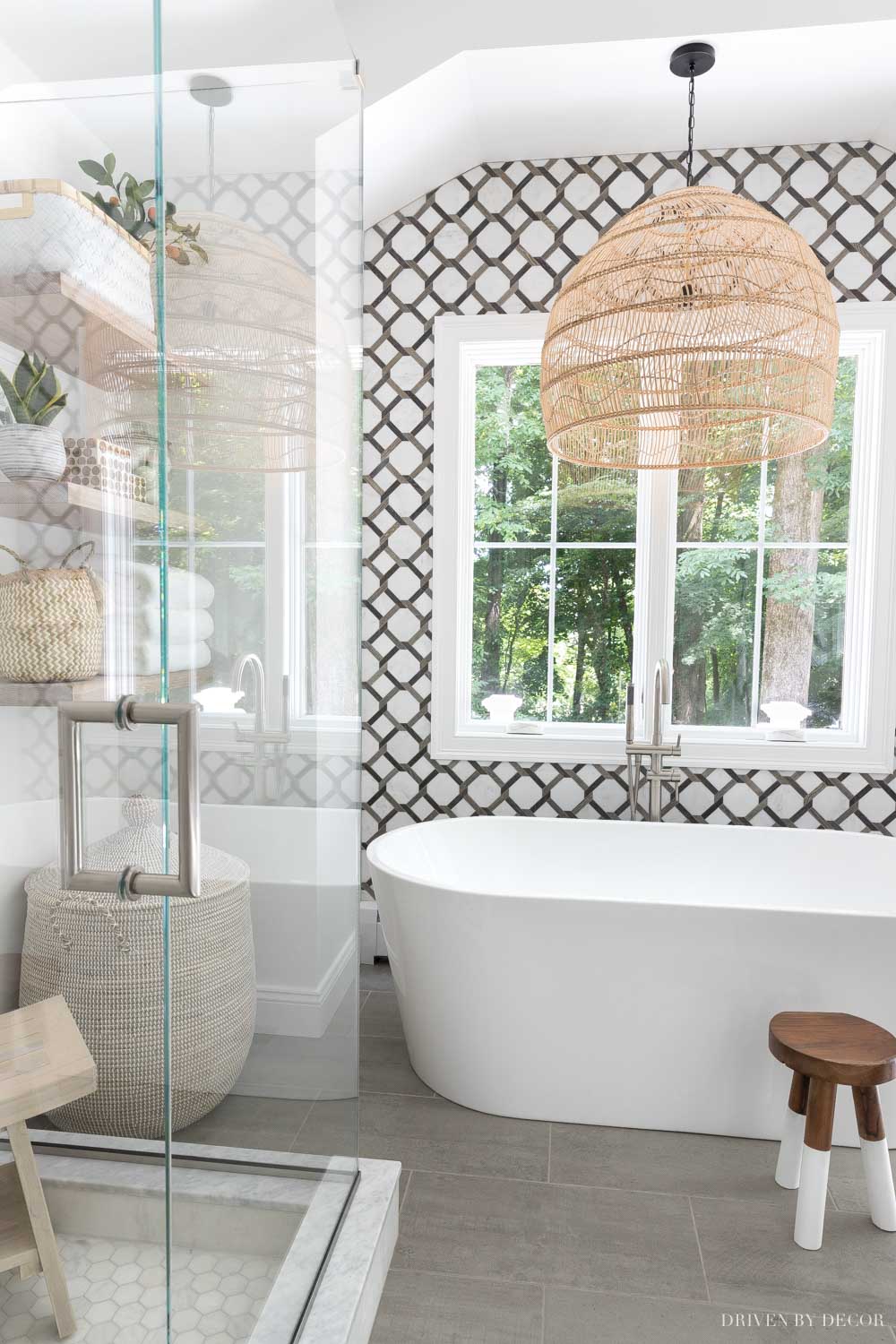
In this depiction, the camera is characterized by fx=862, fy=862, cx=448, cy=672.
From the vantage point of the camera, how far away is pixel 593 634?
A: 3410mm

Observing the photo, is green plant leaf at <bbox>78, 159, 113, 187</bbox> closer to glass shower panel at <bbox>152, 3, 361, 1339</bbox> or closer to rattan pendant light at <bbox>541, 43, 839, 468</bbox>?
glass shower panel at <bbox>152, 3, 361, 1339</bbox>

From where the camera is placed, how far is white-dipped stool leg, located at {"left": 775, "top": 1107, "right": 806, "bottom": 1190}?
1.99 m

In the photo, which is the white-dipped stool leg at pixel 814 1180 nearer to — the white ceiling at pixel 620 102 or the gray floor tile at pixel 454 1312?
the gray floor tile at pixel 454 1312

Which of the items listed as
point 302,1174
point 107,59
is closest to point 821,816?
point 302,1174

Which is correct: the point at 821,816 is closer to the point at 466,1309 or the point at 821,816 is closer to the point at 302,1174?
the point at 466,1309

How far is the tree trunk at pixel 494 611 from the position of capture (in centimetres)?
345

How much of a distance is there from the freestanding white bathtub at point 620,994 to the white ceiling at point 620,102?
2.35 metres

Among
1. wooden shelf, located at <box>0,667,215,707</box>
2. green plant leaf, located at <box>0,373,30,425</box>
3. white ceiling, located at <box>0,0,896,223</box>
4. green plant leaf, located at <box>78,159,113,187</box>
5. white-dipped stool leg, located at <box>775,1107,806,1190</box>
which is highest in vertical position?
white ceiling, located at <box>0,0,896,223</box>

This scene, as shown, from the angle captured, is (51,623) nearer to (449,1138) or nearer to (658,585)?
(449,1138)

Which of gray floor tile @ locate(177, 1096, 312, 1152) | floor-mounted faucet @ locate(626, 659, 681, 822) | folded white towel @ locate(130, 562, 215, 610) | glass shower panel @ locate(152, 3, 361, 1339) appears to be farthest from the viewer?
floor-mounted faucet @ locate(626, 659, 681, 822)

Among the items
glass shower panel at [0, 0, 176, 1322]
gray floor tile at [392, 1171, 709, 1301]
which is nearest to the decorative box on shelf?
glass shower panel at [0, 0, 176, 1322]

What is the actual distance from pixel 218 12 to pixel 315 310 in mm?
404

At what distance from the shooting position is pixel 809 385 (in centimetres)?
208

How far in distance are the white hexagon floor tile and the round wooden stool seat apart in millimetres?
1290
